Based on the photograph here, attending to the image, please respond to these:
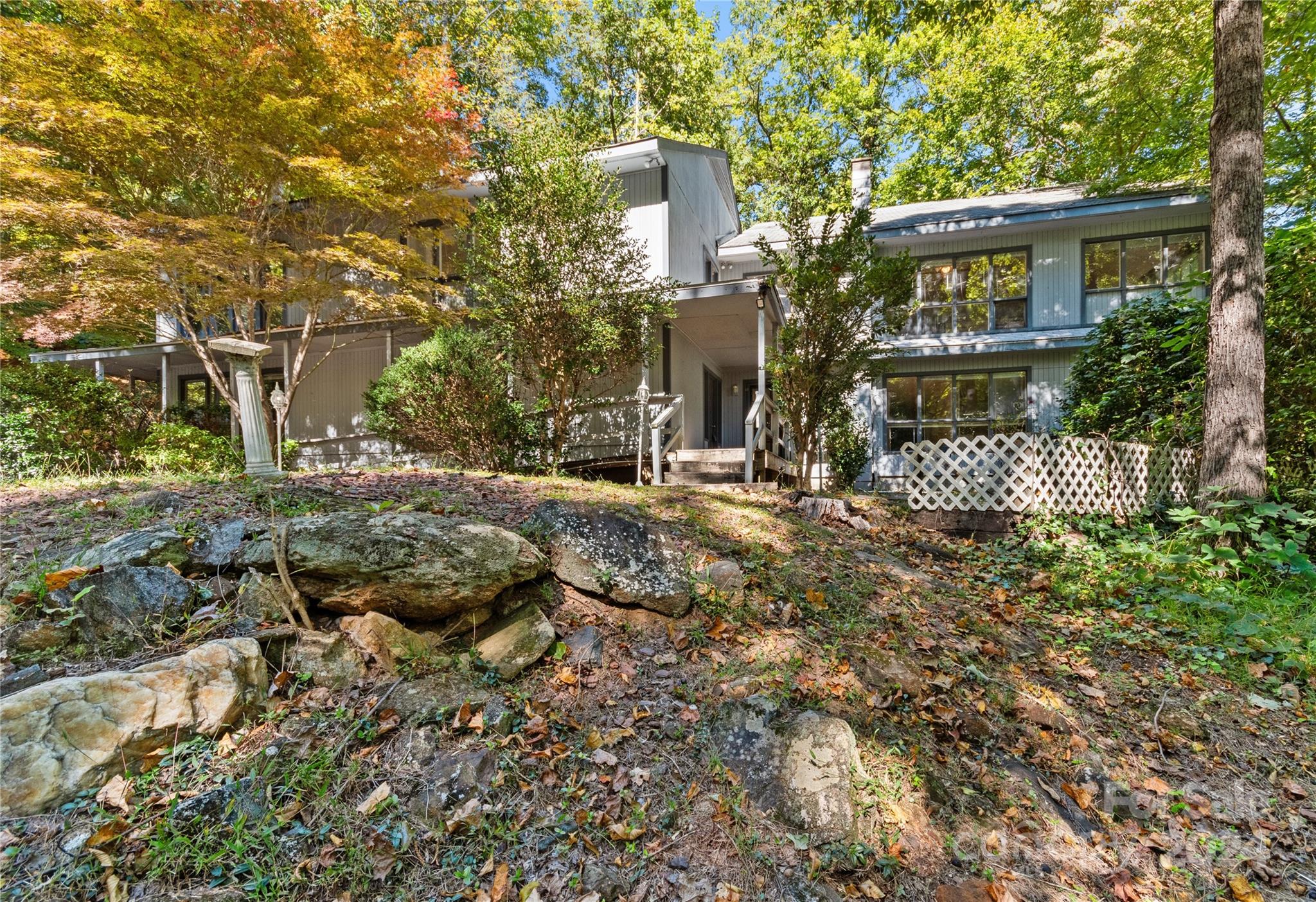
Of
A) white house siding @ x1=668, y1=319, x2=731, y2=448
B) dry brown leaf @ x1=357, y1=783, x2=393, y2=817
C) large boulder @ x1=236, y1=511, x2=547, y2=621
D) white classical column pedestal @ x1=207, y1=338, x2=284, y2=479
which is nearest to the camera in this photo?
dry brown leaf @ x1=357, y1=783, x2=393, y2=817

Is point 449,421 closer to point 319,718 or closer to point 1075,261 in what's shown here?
point 319,718

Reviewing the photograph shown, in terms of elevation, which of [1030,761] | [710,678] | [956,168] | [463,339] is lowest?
[1030,761]

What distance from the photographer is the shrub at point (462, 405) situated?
8305mm

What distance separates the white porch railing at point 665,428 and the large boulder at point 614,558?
4492 millimetres

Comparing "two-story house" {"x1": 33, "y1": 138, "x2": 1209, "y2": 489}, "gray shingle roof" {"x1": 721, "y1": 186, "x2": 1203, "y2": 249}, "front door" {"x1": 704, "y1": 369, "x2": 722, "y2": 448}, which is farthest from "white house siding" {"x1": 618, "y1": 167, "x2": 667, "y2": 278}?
"front door" {"x1": 704, "y1": 369, "x2": 722, "y2": 448}

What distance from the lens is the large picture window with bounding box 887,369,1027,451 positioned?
12.5 m

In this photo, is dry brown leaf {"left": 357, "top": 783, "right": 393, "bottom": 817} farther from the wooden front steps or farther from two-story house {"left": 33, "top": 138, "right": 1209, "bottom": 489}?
two-story house {"left": 33, "top": 138, "right": 1209, "bottom": 489}

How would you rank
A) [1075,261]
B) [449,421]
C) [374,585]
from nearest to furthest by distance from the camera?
[374,585] → [449,421] → [1075,261]

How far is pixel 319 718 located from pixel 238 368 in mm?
4570

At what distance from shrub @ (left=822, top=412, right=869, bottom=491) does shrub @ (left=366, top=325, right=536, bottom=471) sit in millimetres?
6133

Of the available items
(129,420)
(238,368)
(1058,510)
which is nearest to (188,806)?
(238,368)

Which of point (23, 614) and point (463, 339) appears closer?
Answer: point (23, 614)

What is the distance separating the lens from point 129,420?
1035 centimetres

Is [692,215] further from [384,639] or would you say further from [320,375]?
[384,639]
